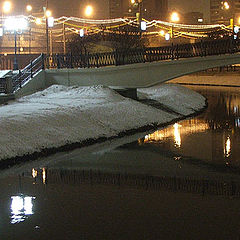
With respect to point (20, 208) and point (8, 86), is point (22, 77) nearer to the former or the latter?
point (8, 86)

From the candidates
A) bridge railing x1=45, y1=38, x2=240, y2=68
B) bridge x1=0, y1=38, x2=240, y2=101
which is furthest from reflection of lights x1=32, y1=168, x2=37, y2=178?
bridge railing x1=45, y1=38, x2=240, y2=68

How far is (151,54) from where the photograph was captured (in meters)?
31.4

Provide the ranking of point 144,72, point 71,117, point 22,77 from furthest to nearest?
point 22,77 < point 144,72 < point 71,117

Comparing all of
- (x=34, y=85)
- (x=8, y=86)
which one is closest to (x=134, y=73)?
(x=34, y=85)

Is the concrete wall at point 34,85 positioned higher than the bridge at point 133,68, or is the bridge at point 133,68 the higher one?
the bridge at point 133,68

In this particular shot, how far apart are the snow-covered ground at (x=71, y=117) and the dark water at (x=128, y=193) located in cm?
117

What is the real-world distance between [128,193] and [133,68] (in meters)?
19.6

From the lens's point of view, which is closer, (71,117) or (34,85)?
(71,117)

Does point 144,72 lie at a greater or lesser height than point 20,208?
greater

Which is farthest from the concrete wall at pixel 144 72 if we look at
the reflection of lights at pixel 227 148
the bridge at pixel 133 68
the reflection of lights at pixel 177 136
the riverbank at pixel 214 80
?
the riverbank at pixel 214 80

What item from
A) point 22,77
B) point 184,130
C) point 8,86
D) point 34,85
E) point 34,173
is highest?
point 22,77

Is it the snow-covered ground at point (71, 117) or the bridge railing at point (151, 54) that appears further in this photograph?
the bridge railing at point (151, 54)

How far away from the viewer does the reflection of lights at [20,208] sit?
1034cm

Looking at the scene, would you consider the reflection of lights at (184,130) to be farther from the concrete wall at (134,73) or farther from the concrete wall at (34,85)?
the concrete wall at (34,85)
